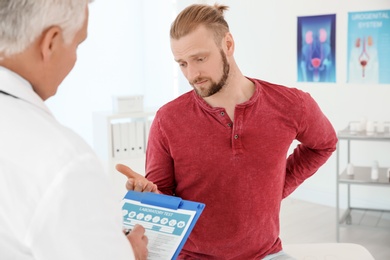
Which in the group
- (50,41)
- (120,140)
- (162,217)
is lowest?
(120,140)

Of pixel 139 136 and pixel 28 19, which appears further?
pixel 139 136

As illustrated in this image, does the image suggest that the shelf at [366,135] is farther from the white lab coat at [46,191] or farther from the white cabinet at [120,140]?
the white lab coat at [46,191]

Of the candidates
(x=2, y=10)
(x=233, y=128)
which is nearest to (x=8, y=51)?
(x=2, y=10)

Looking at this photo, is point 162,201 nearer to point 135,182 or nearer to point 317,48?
point 135,182

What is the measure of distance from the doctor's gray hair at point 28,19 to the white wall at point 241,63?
3.85 m

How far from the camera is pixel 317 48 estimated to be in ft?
15.1

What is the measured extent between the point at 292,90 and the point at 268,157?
0.28 m

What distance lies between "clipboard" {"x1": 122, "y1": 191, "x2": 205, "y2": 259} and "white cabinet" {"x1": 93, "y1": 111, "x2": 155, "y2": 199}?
2.82 metres

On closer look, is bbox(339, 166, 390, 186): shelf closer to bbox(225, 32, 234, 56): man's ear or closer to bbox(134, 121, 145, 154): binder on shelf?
bbox(134, 121, 145, 154): binder on shelf

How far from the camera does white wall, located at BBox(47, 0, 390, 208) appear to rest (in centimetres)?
437

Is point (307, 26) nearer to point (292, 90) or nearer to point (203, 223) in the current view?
point (292, 90)

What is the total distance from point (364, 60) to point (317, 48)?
462mm

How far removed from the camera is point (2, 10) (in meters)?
0.79

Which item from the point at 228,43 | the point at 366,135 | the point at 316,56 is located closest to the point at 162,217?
the point at 228,43
